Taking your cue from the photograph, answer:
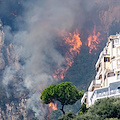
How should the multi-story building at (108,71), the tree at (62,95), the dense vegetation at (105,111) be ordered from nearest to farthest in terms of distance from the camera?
the dense vegetation at (105,111) → the multi-story building at (108,71) → the tree at (62,95)

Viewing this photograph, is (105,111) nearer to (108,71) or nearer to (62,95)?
(62,95)

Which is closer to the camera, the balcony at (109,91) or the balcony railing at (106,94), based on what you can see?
the balcony railing at (106,94)

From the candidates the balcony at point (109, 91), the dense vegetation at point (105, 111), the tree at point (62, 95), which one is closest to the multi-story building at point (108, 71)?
the balcony at point (109, 91)

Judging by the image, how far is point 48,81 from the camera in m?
198

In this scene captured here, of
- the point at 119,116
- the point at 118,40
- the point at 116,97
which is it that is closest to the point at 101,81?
the point at 118,40

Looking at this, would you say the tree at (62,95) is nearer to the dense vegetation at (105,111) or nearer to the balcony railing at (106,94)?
the balcony railing at (106,94)

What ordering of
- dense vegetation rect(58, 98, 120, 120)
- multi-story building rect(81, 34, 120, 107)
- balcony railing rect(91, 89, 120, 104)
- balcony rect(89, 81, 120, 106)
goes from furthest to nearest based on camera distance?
multi-story building rect(81, 34, 120, 107)
balcony rect(89, 81, 120, 106)
balcony railing rect(91, 89, 120, 104)
dense vegetation rect(58, 98, 120, 120)

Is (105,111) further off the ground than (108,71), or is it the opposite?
(108,71)

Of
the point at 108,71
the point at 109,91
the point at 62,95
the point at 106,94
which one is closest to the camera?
the point at 109,91

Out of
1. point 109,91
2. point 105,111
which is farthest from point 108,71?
point 105,111

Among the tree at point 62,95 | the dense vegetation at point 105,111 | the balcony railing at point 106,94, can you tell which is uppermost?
the tree at point 62,95

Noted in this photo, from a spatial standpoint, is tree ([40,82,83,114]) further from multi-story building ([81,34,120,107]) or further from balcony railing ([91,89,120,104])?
balcony railing ([91,89,120,104])

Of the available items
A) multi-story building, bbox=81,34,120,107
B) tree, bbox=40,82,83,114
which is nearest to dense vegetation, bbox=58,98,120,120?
multi-story building, bbox=81,34,120,107

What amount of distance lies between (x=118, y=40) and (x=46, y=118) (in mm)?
103047
